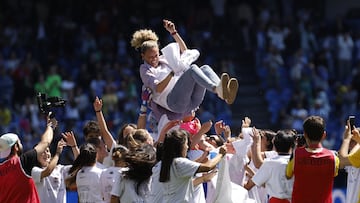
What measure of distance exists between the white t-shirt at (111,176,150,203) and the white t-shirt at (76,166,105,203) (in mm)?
504

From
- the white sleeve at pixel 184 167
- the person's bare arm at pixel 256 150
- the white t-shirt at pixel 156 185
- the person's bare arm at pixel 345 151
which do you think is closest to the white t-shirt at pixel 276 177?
the person's bare arm at pixel 256 150

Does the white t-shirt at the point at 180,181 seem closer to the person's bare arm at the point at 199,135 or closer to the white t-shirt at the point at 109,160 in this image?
the person's bare arm at the point at 199,135

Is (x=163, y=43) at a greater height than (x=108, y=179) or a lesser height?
greater

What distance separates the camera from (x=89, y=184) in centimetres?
1077

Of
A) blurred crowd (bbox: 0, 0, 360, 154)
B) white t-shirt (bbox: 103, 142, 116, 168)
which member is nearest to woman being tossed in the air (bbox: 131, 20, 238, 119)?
white t-shirt (bbox: 103, 142, 116, 168)

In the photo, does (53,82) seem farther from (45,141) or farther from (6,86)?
(45,141)

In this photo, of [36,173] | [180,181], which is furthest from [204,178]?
[36,173]

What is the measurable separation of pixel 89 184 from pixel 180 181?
1158mm

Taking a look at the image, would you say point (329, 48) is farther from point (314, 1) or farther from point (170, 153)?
point (170, 153)

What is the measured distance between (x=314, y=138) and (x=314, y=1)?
1976 cm

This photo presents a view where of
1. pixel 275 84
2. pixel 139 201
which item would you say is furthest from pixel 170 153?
pixel 275 84

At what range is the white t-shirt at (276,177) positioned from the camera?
418 inches

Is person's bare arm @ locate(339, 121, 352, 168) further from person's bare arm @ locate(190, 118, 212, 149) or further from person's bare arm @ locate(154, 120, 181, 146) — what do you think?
person's bare arm @ locate(154, 120, 181, 146)

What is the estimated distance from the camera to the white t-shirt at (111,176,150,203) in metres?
10.2
